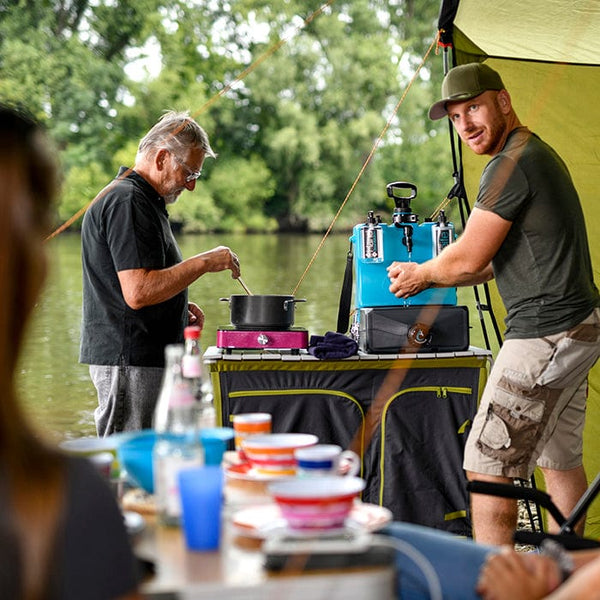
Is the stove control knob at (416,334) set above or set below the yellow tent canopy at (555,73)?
below

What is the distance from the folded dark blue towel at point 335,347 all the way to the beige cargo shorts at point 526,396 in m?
0.54

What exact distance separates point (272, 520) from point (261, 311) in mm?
1667

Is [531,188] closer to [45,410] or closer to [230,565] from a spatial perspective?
[230,565]

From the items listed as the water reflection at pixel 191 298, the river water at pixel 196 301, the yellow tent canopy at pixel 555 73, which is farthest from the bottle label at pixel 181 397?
the river water at pixel 196 301

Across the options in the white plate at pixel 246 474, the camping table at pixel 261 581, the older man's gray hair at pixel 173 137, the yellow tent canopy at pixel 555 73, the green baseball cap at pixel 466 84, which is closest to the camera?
the camping table at pixel 261 581

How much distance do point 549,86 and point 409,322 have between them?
3.90ft

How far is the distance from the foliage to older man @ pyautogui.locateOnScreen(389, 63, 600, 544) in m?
19.8

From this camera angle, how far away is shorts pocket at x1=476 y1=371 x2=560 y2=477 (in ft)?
8.18

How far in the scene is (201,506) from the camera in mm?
1217

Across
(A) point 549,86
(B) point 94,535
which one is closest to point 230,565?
(B) point 94,535

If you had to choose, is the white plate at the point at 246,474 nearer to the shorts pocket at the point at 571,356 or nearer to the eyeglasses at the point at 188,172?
the shorts pocket at the point at 571,356

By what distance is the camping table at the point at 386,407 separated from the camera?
9.74 feet

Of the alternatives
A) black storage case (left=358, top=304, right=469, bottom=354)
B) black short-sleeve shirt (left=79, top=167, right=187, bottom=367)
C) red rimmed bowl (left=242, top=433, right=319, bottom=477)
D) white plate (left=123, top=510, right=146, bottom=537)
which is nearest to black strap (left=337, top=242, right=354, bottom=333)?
black storage case (left=358, top=304, right=469, bottom=354)

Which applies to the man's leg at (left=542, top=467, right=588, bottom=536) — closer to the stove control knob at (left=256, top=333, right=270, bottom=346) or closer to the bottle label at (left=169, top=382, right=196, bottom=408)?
the stove control knob at (left=256, top=333, right=270, bottom=346)
